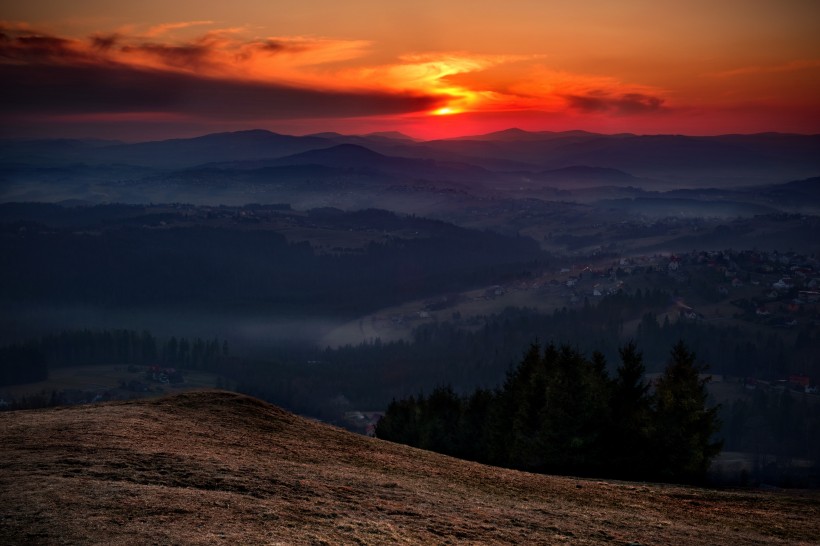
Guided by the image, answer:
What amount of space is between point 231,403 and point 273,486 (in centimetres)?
1920

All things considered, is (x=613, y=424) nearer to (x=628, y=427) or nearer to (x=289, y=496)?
(x=628, y=427)

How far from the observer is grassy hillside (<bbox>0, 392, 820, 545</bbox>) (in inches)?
945

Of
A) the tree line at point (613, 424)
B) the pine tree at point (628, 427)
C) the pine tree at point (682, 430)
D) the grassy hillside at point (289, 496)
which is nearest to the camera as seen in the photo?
the grassy hillside at point (289, 496)

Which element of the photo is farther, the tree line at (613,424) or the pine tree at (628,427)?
the pine tree at (628,427)

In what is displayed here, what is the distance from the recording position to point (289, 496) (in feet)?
94.6

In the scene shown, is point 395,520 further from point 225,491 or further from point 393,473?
point 393,473

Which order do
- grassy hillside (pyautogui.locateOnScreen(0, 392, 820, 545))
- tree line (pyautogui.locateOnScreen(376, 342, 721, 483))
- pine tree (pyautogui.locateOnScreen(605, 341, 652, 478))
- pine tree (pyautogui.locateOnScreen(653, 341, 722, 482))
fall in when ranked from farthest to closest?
pine tree (pyautogui.locateOnScreen(605, 341, 652, 478)) → tree line (pyautogui.locateOnScreen(376, 342, 721, 483)) → pine tree (pyautogui.locateOnScreen(653, 341, 722, 482)) → grassy hillside (pyautogui.locateOnScreen(0, 392, 820, 545))

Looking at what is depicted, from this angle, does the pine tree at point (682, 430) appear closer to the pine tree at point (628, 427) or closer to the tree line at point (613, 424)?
the tree line at point (613, 424)

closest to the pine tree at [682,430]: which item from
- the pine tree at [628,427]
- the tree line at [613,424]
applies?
the tree line at [613,424]

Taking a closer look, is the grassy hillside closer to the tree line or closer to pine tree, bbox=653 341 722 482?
pine tree, bbox=653 341 722 482

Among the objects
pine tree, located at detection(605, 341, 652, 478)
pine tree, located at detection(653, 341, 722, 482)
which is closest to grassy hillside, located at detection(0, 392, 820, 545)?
pine tree, located at detection(653, 341, 722, 482)

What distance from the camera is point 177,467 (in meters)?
31.0

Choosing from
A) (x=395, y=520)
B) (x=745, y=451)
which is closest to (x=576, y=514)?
(x=395, y=520)

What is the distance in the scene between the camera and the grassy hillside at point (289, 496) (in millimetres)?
24000
